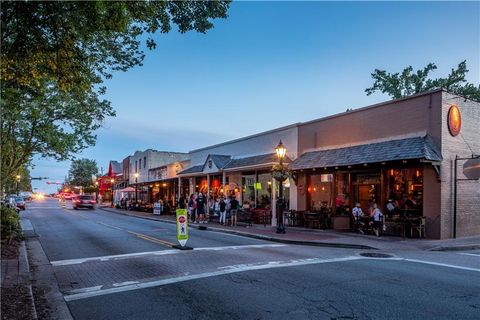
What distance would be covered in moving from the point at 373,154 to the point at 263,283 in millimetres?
11245

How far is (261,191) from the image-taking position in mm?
26688

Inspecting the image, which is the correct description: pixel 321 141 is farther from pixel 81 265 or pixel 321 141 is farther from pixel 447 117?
pixel 81 265

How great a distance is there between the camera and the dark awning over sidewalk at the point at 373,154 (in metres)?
15.8

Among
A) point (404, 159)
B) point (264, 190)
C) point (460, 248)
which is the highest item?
point (404, 159)

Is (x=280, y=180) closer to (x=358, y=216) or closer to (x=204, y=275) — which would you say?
(x=358, y=216)

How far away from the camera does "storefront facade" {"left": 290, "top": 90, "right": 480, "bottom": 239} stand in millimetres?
16344

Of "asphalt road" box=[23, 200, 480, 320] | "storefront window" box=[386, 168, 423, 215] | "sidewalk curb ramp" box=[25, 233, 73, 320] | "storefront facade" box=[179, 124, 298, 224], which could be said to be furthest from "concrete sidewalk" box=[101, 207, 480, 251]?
"sidewalk curb ramp" box=[25, 233, 73, 320]

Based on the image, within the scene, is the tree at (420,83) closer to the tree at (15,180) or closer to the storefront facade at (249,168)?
the storefront facade at (249,168)

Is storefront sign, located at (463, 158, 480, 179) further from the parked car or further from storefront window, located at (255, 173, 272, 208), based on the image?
the parked car

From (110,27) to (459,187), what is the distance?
51.7 ft

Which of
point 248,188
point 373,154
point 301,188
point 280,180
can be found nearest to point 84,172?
point 248,188

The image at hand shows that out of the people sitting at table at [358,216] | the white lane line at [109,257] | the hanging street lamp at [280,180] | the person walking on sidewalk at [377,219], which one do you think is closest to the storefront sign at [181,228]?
the white lane line at [109,257]

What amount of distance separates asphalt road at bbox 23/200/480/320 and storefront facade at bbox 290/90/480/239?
3.80 m

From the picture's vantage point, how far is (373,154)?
17812 millimetres
